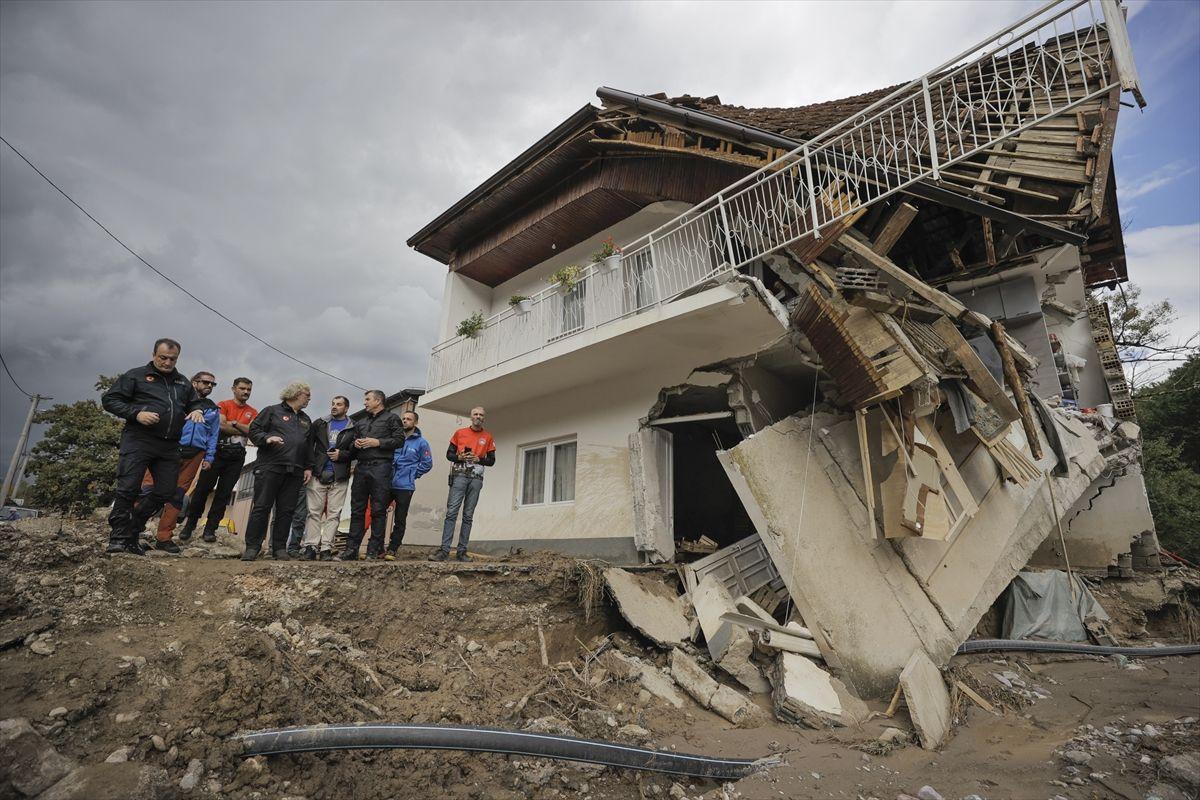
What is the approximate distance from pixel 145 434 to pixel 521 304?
207 inches

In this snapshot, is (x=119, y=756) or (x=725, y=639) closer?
(x=119, y=756)

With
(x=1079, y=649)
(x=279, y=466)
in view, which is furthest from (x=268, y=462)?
(x=1079, y=649)

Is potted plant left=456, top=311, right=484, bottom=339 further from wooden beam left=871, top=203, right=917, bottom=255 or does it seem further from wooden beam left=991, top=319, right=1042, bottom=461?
wooden beam left=991, top=319, right=1042, bottom=461

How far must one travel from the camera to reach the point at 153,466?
4.11m

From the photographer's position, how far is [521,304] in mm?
8422

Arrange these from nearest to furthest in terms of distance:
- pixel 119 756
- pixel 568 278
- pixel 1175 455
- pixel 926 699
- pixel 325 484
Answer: pixel 119 756 < pixel 926 699 < pixel 325 484 < pixel 568 278 < pixel 1175 455

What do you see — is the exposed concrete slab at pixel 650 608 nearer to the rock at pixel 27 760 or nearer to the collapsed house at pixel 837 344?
the collapsed house at pixel 837 344

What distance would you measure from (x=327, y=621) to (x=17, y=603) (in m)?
1.60

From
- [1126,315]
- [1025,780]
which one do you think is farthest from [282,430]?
[1126,315]

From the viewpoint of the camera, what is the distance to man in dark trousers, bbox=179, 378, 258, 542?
520 centimetres

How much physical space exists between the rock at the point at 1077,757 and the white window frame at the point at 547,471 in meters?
5.66

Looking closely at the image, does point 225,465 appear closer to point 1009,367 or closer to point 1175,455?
point 1009,367

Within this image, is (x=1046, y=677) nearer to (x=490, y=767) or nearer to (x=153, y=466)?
(x=490, y=767)

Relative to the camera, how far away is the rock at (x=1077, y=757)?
3.18 metres
